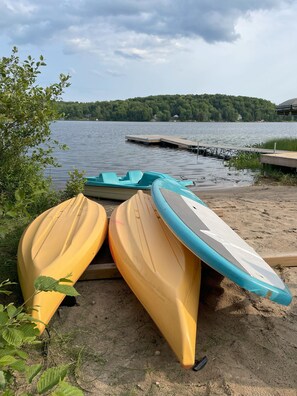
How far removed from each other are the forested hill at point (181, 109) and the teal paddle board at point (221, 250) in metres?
88.7

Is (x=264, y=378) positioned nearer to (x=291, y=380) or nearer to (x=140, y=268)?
(x=291, y=380)

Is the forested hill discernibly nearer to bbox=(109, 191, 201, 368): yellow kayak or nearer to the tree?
the tree

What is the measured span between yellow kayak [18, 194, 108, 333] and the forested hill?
87.9 m

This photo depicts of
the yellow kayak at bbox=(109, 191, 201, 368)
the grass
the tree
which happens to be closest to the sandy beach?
the yellow kayak at bbox=(109, 191, 201, 368)

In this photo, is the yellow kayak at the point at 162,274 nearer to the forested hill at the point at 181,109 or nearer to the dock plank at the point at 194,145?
the dock plank at the point at 194,145

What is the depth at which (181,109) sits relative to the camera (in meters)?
92.8

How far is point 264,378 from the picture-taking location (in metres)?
2.42

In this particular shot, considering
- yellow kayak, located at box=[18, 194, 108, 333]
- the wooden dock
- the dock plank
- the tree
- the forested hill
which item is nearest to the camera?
yellow kayak, located at box=[18, 194, 108, 333]

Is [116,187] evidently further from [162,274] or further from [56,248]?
[162,274]

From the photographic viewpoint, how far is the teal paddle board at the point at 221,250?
256 cm

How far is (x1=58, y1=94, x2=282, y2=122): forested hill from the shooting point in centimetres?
9169

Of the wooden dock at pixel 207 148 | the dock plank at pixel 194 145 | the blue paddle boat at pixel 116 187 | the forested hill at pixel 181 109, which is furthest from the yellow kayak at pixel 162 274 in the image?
the forested hill at pixel 181 109

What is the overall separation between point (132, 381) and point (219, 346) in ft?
2.37

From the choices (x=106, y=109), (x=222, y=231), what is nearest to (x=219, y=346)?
(x=222, y=231)
